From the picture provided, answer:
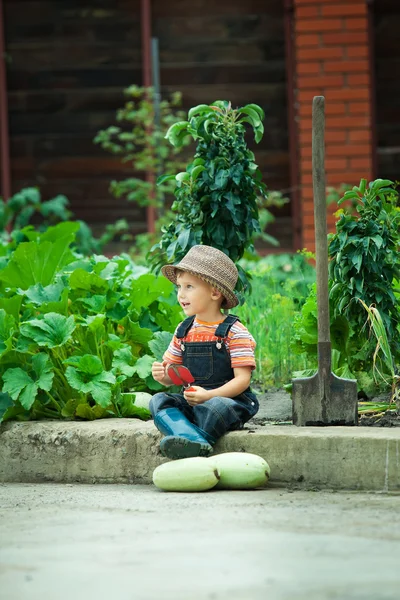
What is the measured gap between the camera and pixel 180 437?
4.25 meters

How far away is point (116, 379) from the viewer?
4984 millimetres

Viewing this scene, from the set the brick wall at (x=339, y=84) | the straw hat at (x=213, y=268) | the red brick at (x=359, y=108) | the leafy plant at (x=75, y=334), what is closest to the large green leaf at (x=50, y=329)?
the leafy plant at (x=75, y=334)

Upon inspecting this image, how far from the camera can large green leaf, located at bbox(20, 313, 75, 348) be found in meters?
4.84

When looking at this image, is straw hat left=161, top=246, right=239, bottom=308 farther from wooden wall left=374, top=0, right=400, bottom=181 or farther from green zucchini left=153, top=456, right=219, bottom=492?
wooden wall left=374, top=0, right=400, bottom=181

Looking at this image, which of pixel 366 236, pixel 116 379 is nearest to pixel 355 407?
pixel 366 236

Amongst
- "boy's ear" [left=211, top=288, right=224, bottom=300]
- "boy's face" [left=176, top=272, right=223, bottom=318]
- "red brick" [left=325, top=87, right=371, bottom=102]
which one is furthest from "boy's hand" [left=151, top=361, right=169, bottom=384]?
"red brick" [left=325, top=87, right=371, bottom=102]

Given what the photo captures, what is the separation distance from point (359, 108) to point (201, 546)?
6.49 meters

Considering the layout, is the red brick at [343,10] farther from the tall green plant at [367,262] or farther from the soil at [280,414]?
the tall green plant at [367,262]

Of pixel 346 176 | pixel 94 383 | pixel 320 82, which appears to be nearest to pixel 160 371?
pixel 94 383

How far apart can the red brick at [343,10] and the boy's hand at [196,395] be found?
5.48 meters

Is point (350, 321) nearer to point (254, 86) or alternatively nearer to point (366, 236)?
point (366, 236)

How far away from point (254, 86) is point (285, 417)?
5667mm

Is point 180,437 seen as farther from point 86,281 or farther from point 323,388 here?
point 86,281

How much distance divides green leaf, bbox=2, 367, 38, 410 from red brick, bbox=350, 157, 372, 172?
4.86 m
